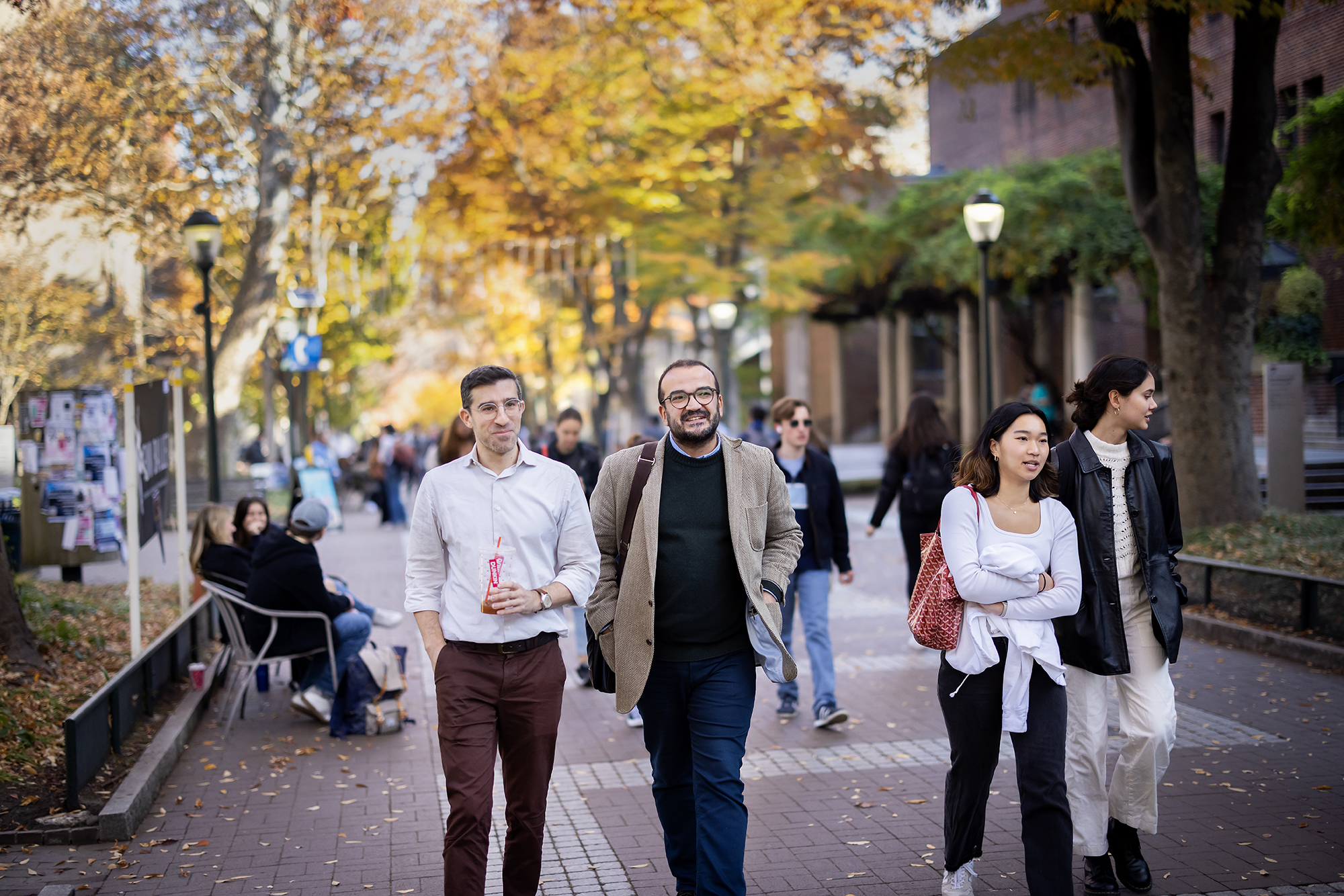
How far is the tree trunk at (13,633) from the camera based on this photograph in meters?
7.56

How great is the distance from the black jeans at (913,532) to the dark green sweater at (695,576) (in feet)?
16.2

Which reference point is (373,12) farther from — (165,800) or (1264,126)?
(165,800)

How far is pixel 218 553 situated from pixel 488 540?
5.17m

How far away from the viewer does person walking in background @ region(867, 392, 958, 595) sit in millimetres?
9094

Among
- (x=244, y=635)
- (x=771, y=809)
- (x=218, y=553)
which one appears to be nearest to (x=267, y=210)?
(x=218, y=553)

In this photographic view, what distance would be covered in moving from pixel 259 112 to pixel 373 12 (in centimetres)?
245

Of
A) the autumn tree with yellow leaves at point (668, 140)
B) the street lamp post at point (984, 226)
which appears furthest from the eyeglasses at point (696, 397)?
the autumn tree with yellow leaves at point (668, 140)

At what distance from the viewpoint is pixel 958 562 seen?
439 centimetres

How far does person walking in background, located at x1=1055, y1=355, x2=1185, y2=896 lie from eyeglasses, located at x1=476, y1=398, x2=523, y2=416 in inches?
82.7

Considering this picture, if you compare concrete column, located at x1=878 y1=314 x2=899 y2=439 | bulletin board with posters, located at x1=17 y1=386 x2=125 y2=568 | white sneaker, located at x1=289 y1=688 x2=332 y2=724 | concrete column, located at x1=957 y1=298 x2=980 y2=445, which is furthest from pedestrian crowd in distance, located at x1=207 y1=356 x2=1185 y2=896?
concrete column, located at x1=878 y1=314 x2=899 y2=439

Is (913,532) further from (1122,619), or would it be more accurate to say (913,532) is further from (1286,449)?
(1286,449)

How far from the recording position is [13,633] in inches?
300

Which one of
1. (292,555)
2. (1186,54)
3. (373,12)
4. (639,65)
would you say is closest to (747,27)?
(639,65)

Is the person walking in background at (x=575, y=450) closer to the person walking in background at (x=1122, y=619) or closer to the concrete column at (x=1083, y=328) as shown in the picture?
the person walking in background at (x=1122, y=619)
